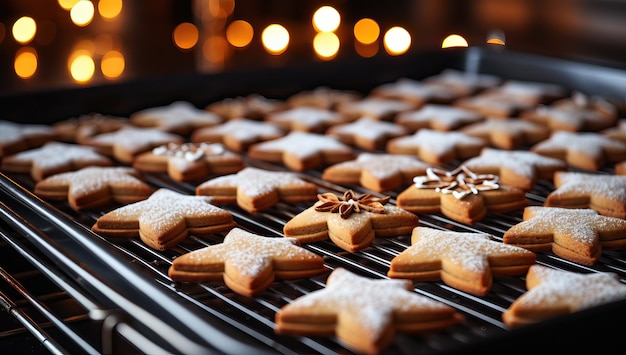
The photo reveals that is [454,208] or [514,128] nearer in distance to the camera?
[454,208]

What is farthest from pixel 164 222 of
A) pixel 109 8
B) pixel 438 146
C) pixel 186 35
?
pixel 186 35

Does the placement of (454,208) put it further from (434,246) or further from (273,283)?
(273,283)

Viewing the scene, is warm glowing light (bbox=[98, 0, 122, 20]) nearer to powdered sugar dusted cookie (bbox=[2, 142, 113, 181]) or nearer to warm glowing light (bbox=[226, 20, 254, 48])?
warm glowing light (bbox=[226, 20, 254, 48])

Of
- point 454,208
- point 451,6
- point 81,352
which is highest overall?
point 451,6

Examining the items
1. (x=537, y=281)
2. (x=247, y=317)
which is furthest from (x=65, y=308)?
(x=537, y=281)

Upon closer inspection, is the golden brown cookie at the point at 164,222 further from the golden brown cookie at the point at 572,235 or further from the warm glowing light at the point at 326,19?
the warm glowing light at the point at 326,19

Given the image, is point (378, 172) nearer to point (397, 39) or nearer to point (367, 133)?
point (367, 133)

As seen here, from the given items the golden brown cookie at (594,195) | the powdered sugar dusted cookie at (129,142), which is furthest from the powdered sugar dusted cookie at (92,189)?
the golden brown cookie at (594,195)

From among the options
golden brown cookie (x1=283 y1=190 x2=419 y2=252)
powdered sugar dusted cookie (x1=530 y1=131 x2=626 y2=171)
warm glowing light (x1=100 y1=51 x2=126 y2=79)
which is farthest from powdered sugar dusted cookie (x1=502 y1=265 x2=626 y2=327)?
warm glowing light (x1=100 y1=51 x2=126 y2=79)
